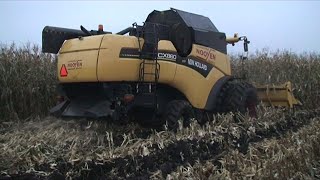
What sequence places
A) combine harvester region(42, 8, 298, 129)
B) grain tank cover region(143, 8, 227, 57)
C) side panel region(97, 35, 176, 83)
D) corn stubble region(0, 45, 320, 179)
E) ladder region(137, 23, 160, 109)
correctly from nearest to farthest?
corn stubble region(0, 45, 320, 179)
side panel region(97, 35, 176, 83)
combine harvester region(42, 8, 298, 129)
ladder region(137, 23, 160, 109)
grain tank cover region(143, 8, 227, 57)

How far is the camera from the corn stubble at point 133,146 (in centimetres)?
417

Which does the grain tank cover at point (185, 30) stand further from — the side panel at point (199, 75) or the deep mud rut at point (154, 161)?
the deep mud rut at point (154, 161)

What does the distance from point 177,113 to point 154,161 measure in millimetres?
1476

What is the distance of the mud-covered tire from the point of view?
19.5ft

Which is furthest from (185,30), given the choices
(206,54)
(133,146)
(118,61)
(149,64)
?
(133,146)

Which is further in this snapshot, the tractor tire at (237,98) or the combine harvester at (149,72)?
the tractor tire at (237,98)

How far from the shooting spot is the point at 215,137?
5.48m

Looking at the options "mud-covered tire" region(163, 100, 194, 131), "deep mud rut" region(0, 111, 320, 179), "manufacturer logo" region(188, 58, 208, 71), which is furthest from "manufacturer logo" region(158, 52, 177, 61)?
"deep mud rut" region(0, 111, 320, 179)

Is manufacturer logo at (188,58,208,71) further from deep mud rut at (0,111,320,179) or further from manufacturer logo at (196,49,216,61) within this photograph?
deep mud rut at (0,111,320,179)

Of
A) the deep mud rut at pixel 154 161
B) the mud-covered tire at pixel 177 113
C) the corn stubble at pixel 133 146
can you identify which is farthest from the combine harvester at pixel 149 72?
the deep mud rut at pixel 154 161

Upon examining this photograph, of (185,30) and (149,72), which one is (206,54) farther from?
(149,72)

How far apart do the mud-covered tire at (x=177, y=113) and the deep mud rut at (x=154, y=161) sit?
36cm

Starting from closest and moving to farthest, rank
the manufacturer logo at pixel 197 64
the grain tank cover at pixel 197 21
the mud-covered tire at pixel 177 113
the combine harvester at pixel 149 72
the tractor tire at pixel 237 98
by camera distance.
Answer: the combine harvester at pixel 149 72 < the mud-covered tire at pixel 177 113 < the manufacturer logo at pixel 197 64 < the grain tank cover at pixel 197 21 < the tractor tire at pixel 237 98

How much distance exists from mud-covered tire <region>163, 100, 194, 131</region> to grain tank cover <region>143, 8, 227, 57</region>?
0.76m
